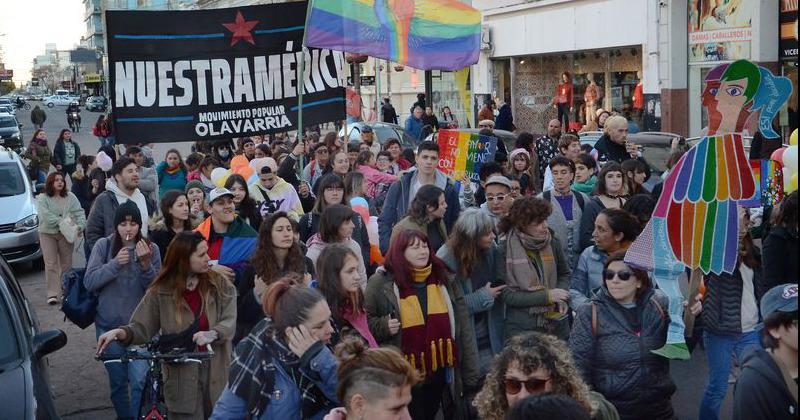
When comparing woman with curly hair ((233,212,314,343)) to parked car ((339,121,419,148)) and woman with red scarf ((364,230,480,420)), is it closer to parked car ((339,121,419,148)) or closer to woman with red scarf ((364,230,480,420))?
woman with red scarf ((364,230,480,420))

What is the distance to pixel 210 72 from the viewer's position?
1096 centimetres

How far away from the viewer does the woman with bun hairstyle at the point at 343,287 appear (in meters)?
5.81

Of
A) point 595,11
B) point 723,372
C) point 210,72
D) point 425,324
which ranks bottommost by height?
point 723,372

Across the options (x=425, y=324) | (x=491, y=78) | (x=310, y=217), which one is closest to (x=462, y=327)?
(x=425, y=324)

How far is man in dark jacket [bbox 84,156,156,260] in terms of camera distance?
938 centimetres

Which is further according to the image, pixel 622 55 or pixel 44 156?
pixel 622 55

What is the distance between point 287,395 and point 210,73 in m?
7.11

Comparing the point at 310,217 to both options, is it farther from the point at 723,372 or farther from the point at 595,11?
the point at 595,11

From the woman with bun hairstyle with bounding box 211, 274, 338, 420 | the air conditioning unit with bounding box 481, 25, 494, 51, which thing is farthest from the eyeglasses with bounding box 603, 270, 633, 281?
the air conditioning unit with bounding box 481, 25, 494, 51

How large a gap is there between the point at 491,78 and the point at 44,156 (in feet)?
57.0

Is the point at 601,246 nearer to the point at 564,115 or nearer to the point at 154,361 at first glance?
the point at 154,361

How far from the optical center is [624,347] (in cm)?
543

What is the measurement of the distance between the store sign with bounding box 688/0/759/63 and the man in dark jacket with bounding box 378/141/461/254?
50.4 feet

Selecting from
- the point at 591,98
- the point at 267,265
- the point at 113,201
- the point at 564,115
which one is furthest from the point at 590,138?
the point at 564,115
